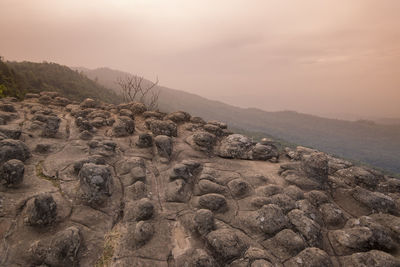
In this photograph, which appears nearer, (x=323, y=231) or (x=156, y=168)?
(x=323, y=231)

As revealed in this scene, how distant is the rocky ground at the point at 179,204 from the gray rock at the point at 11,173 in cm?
2

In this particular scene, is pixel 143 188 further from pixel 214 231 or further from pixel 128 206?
pixel 214 231

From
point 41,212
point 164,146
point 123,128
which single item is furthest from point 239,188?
point 123,128

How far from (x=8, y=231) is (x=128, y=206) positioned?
2402mm

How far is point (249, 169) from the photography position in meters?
8.27

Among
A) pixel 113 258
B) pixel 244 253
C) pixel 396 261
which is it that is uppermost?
pixel 396 261

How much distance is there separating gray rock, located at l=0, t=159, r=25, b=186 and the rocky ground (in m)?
0.02

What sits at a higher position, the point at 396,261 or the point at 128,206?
the point at 396,261

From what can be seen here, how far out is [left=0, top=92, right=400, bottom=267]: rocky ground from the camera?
179 inches

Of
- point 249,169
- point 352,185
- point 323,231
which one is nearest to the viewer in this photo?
point 323,231

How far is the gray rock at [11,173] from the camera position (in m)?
5.43

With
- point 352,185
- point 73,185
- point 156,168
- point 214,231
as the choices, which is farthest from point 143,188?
point 352,185

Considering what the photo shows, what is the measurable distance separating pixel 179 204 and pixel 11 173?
419cm

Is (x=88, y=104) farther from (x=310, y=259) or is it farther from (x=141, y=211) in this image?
(x=310, y=259)
